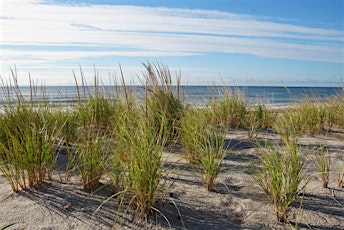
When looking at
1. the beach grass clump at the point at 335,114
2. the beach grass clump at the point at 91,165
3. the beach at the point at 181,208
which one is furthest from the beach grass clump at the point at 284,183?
the beach grass clump at the point at 335,114

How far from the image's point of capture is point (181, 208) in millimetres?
2285

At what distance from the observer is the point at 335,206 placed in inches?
95.6

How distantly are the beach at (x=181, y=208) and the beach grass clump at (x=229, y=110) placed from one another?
259 centimetres

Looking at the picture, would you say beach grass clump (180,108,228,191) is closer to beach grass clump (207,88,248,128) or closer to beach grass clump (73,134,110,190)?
beach grass clump (73,134,110,190)

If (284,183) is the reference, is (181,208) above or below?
below

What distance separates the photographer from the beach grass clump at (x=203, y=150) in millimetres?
2529

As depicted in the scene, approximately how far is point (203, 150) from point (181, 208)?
1.81ft

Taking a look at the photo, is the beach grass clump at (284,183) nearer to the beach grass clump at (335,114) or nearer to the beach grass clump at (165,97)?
the beach grass clump at (165,97)

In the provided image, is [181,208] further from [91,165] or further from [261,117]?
[261,117]

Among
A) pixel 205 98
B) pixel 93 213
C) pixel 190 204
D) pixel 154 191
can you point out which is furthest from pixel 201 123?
pixel 205 98

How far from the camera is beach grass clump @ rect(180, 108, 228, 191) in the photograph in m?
2.53

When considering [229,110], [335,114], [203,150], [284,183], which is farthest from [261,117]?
[284,183]

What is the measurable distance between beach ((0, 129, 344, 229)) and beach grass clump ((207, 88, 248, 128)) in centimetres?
259

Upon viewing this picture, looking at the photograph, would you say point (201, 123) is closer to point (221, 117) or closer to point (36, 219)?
point (36, 219)
